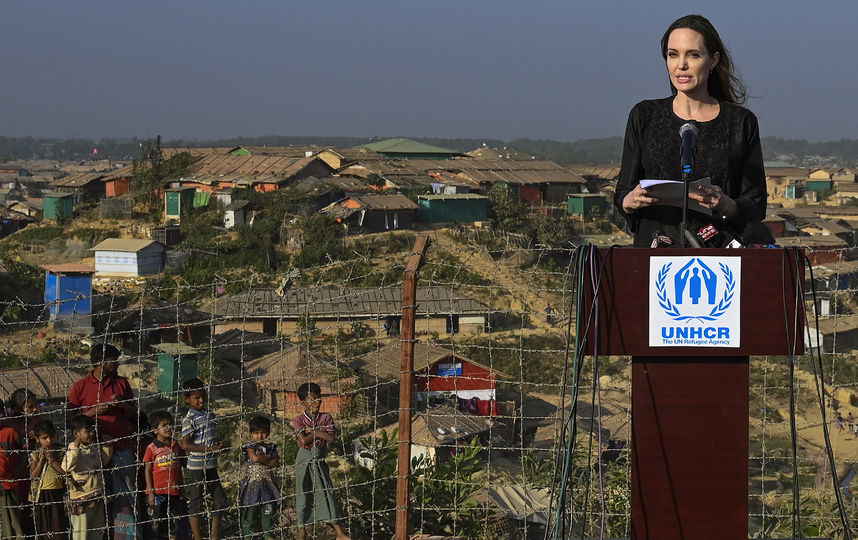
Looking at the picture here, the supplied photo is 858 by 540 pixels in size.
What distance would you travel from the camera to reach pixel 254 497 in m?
4.63

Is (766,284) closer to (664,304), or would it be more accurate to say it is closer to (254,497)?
(664,304)

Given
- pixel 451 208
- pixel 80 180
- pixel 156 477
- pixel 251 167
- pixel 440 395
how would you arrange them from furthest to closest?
pixel 80 180, pixel 251 167, pixel 451 208, pixel 440 395, pixel 156 477

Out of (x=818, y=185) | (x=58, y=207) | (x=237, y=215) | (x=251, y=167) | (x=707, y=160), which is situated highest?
(x=818, y=185)

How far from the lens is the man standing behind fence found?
461 centimetres

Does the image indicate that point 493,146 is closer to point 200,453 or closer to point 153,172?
point 153,172

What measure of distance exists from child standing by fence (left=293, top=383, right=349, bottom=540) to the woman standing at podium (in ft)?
7.49

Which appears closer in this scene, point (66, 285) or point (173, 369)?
point (173, 369)

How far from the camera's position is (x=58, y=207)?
105ft

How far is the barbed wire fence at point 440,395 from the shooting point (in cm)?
440

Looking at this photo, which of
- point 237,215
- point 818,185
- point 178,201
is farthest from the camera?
point 818,185

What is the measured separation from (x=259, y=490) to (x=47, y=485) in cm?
94

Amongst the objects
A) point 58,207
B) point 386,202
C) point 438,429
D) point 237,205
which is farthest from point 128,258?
point 438,429

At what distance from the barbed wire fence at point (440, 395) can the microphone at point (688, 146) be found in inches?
19.3

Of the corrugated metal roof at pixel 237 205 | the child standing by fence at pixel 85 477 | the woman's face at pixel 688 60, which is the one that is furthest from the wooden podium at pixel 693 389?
the corrugated metal roof at pixel 237 205
